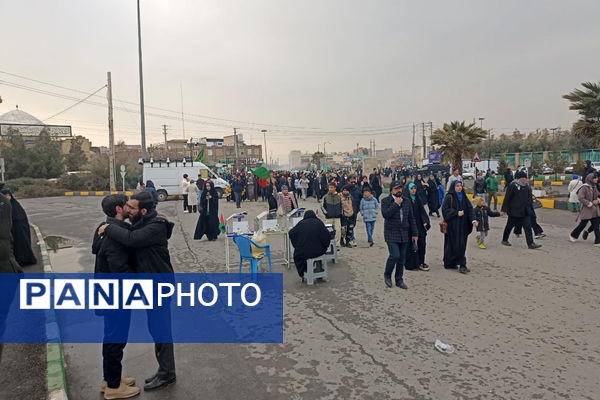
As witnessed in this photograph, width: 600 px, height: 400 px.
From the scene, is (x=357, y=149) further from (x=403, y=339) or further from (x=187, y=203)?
(x=403, y=339)

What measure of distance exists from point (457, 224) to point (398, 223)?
1.78m

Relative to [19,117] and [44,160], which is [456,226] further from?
[19,117]

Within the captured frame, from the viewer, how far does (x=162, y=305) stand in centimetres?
376

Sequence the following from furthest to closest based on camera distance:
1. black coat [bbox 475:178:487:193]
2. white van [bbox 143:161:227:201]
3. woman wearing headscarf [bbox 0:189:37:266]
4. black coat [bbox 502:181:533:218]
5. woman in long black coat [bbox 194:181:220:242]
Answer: white van [bbox 143:161:227:201] → black coat [bbox 475:178:487:193] → woman in long black coat [bbox 194:181:220:242] → black coat [bbox 502:181:533:218] → woman wearing headscarf [bbox 0:189:37:266]

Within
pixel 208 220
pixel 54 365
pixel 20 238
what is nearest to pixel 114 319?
pixel 54 365

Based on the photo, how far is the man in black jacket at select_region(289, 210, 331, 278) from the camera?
268 inches

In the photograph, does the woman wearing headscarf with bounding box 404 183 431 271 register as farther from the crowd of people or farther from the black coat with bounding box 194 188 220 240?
the black coat with bounding box 194 188 220 240

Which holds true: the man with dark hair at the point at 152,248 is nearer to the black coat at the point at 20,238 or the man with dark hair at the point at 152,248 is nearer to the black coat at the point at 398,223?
the black coat at the point at 398,223

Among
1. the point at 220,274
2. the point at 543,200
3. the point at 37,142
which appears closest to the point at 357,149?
the point at 37,142

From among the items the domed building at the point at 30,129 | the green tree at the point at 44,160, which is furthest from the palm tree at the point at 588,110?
the domed building at the point at 30,129

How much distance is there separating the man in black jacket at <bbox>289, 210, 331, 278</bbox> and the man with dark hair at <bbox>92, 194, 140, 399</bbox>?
3.43 m

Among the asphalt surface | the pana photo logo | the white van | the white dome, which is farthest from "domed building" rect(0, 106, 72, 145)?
the asphalt surface

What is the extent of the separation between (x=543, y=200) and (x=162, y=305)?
17.1 m

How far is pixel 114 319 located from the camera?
3.57 m
